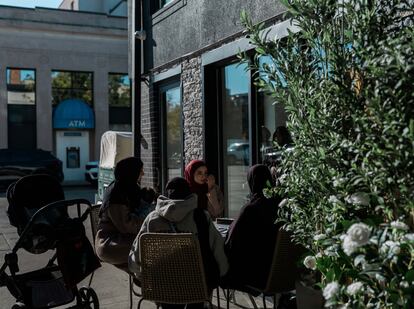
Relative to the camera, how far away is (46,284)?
4.48 meters

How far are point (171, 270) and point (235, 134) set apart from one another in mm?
3952

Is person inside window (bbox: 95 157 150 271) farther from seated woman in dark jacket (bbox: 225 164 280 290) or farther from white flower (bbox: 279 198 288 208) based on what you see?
white flower (bbox: 279 198 288 208)

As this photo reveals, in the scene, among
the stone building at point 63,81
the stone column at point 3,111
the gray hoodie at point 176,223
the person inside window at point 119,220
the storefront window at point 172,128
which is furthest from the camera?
the stone building at point 63,81

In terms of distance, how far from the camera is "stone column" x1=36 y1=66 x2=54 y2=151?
88.5 ft

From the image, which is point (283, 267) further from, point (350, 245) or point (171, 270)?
point (350, 245)

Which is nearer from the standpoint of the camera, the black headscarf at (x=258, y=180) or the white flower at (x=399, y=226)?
the white flower at (x=399, y=226)

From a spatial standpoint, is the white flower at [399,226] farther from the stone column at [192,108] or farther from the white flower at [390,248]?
the stone column at [192,108]

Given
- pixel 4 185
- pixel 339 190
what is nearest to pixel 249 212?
pixel 339 190

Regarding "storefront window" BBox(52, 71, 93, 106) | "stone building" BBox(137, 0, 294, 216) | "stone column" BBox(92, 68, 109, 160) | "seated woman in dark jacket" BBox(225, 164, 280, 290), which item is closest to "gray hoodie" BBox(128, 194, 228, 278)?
"seated woman in dark jacket" BBox(225, 164, 280, 290)

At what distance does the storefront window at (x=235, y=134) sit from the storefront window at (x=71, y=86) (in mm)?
21596

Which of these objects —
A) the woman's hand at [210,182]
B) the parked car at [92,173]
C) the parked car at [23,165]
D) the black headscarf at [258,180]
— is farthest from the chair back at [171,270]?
the parked car at [92,173]

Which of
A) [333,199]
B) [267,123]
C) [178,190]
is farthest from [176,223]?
[267,123]

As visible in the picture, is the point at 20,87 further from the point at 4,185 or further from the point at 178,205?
the point at 178,205

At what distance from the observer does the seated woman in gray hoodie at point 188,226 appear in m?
3.81
